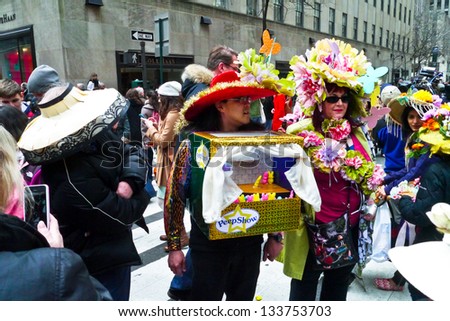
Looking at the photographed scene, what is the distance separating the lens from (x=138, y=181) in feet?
6.92

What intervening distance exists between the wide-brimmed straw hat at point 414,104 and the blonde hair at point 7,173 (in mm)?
2827

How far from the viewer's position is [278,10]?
20.9 metres

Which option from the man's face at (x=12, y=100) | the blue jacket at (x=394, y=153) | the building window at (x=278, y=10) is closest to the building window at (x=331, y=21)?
the building window at (x=278, y=10)

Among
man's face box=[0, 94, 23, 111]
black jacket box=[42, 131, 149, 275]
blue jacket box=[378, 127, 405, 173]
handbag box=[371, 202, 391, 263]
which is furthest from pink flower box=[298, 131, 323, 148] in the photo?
man's face box=[0, 94, 23, 111]

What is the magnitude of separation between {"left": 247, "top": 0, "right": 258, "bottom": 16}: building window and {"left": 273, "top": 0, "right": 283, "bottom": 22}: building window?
1703mm

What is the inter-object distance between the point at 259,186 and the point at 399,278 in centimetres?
206

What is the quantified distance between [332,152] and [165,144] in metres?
2.63

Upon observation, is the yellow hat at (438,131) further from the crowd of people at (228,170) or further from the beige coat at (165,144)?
the beige coat at (165,144)

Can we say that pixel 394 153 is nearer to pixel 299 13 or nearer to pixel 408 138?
pixel 408 138

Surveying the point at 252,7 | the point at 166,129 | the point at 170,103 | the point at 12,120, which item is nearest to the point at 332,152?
the point at 12,120

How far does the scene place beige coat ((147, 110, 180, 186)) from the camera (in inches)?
171
